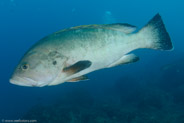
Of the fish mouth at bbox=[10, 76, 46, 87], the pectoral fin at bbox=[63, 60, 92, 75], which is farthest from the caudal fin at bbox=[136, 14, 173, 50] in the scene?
the fish mouth at bbox=[10, 76, 46, 87]

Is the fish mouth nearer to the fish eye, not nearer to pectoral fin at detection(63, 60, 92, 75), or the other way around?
the fish eye

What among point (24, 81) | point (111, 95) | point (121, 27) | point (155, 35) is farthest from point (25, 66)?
point (111, 95)

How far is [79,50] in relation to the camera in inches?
96.3

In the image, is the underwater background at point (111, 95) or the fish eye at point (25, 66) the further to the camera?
the underwater background at point (111, 95)

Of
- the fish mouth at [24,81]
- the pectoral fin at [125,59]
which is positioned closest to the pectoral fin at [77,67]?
the fish mouth at [24,81]

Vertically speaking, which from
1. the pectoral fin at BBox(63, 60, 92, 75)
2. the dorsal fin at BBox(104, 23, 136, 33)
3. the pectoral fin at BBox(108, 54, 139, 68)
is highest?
the dorsal fin at BBox(104, 23, 136, 33)

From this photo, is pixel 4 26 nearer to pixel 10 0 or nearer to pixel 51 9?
pixel 10 0

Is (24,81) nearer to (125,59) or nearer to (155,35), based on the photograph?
(125,59)

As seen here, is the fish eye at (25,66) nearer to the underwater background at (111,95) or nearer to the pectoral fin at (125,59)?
the pectoral fin at (125,59)

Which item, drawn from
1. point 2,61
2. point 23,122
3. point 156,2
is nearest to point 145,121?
point 23,122

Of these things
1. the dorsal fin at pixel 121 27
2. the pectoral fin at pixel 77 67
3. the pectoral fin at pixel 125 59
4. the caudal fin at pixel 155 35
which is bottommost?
the pectoral fin at pixel 77 67

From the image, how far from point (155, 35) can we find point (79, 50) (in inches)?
51.6

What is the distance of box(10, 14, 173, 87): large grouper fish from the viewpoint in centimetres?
232

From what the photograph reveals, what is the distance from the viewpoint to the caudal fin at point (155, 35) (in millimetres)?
2753
